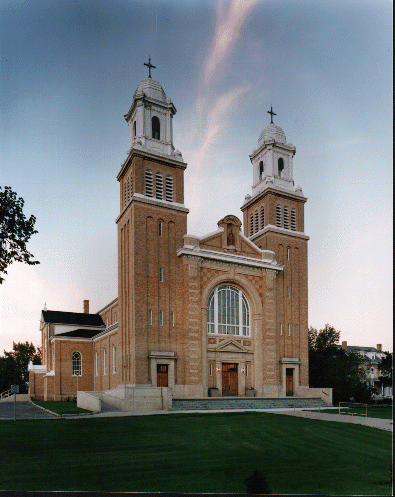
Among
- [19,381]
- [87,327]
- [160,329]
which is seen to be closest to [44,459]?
[160,329]

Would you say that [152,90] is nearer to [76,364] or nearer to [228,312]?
[228,312]

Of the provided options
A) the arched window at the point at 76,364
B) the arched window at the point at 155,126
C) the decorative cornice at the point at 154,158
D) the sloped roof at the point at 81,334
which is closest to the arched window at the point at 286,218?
the decorative cornice at the point at 154,158

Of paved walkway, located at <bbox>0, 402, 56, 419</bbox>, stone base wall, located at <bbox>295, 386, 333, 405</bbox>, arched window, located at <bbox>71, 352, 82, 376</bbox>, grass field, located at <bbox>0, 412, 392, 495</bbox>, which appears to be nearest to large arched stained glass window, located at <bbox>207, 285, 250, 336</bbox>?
stone base wall, located at <bbox>295, 386, 333, 405</bbox>

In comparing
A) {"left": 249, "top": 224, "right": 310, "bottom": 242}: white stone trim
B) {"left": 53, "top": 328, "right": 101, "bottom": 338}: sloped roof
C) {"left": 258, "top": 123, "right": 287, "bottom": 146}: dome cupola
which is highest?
{"left": 258, "top": 123, "right": 287, "bottom": 146}: dome cupola

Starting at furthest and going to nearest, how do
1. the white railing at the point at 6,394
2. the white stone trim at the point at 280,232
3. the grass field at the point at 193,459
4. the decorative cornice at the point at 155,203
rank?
the white railing at the point at 6,394 → the white stone trim at the point at 280,232 → the decorative cornice at the point at 155,203 → the grass field at the point at 193,459

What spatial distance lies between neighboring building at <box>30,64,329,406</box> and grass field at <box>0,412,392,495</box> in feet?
51.6

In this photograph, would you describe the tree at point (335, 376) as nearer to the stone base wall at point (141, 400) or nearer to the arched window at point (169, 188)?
the stone base wall at point (141, 400)

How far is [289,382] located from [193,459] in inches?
1361

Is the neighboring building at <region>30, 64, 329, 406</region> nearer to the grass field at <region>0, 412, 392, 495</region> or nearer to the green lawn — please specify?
the green lawn

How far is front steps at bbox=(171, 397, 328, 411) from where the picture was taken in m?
33.5

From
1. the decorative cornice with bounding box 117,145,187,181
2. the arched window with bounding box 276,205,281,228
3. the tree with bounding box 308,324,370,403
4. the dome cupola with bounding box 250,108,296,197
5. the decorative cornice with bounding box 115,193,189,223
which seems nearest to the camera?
the decorative cornice with bounding box 115,193,189,223

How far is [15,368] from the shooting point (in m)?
60.6

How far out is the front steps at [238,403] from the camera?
3355 centimetres

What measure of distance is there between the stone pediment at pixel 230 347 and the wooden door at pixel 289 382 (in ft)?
20.8
